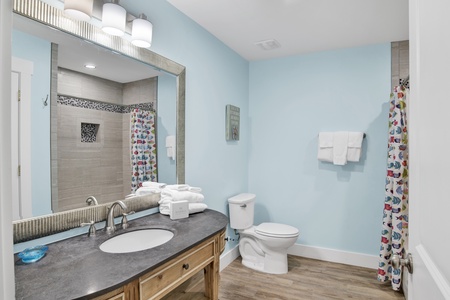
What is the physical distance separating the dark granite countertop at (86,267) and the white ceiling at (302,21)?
157 centimetres

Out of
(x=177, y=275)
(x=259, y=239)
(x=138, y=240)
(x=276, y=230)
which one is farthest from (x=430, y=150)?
(x=259, y=239)

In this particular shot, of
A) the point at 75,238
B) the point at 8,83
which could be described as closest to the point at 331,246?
the point at 75,238

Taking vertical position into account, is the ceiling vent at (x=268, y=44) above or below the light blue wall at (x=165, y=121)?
above

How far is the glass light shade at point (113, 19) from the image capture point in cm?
146

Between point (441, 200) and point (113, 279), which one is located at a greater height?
point (441, 200)

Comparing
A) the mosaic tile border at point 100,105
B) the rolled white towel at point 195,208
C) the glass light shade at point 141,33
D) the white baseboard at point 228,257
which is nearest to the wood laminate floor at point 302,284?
the white baseboard at point 228,257

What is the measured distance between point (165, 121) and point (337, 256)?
247 centimetres

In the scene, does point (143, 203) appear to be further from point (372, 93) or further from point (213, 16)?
point (372, 93)

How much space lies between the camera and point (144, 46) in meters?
1.71

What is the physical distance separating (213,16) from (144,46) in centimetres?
84

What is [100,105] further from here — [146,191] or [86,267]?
[86,267]

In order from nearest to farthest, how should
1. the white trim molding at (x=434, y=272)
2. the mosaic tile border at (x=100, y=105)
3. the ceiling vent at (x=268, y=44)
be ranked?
the white trim molding at (x=434, y=272) → the mosaic tile border at (x=100, y=105) → the ceiling vent at (x=268, y=44)


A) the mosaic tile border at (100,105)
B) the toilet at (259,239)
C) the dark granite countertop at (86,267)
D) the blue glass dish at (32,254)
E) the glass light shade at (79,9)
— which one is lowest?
the toilet at (259,239)

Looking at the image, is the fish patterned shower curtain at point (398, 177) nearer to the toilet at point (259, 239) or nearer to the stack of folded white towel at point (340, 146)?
the stack of folded white towel at point (340, 146)
